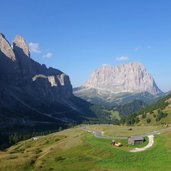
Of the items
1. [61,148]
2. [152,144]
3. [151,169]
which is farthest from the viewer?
[61,148]

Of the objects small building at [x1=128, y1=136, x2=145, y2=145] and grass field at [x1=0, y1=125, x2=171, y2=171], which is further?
small building at [x1=128, y1=136, x2=145, y2=145]

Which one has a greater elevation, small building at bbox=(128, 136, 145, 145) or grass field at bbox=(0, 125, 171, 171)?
small building at bbox=(128, 136, 145, 145)

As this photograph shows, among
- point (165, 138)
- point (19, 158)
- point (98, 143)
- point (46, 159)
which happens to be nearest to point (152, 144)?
point (165, 138)

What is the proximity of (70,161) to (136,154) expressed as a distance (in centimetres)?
2512

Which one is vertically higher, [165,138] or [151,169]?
[165,138]

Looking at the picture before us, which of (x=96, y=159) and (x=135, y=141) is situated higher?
(x=135, y=141)

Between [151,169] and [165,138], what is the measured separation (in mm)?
36838

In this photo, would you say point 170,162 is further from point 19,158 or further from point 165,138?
point 19,158

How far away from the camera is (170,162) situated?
110 meters

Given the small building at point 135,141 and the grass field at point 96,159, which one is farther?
the small building at point 135,141

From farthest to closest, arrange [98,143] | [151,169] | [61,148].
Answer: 1. [61,148]
2. [98,143]
3. [151,169]

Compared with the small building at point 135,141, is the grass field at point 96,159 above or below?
below

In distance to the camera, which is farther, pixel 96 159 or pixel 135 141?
pixel 135 141

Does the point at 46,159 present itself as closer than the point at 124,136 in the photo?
Yes
